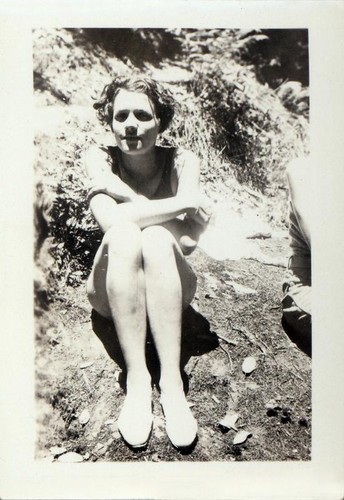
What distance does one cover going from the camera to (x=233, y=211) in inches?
42.7

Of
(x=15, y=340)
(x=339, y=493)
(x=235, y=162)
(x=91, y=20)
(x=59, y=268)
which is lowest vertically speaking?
(x=339, y=493)

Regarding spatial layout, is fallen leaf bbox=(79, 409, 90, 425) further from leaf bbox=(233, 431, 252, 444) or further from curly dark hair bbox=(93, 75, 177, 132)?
curly dark hair bbox=(93, 75, 177, 132)

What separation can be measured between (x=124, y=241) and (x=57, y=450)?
0.43m

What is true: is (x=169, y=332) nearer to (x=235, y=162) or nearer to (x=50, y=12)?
(x=235, y=162)

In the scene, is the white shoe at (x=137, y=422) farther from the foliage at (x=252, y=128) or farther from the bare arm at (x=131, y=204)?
the foliage at (x=252, y=128)

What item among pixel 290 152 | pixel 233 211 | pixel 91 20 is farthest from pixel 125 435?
pixel 91 20

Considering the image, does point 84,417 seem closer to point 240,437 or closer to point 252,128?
point 240,437

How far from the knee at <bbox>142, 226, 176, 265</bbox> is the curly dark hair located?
232mm

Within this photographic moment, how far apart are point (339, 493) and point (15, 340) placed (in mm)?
705

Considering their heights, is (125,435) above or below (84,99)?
below

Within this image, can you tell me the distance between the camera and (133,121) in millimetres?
1033

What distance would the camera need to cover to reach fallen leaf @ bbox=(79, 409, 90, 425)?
1045mm

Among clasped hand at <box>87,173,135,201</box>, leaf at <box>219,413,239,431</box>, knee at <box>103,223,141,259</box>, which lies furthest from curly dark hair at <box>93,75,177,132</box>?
leaf at <box>219,413,239,431</box>

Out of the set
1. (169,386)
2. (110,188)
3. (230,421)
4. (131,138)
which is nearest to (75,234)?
(110,188)
